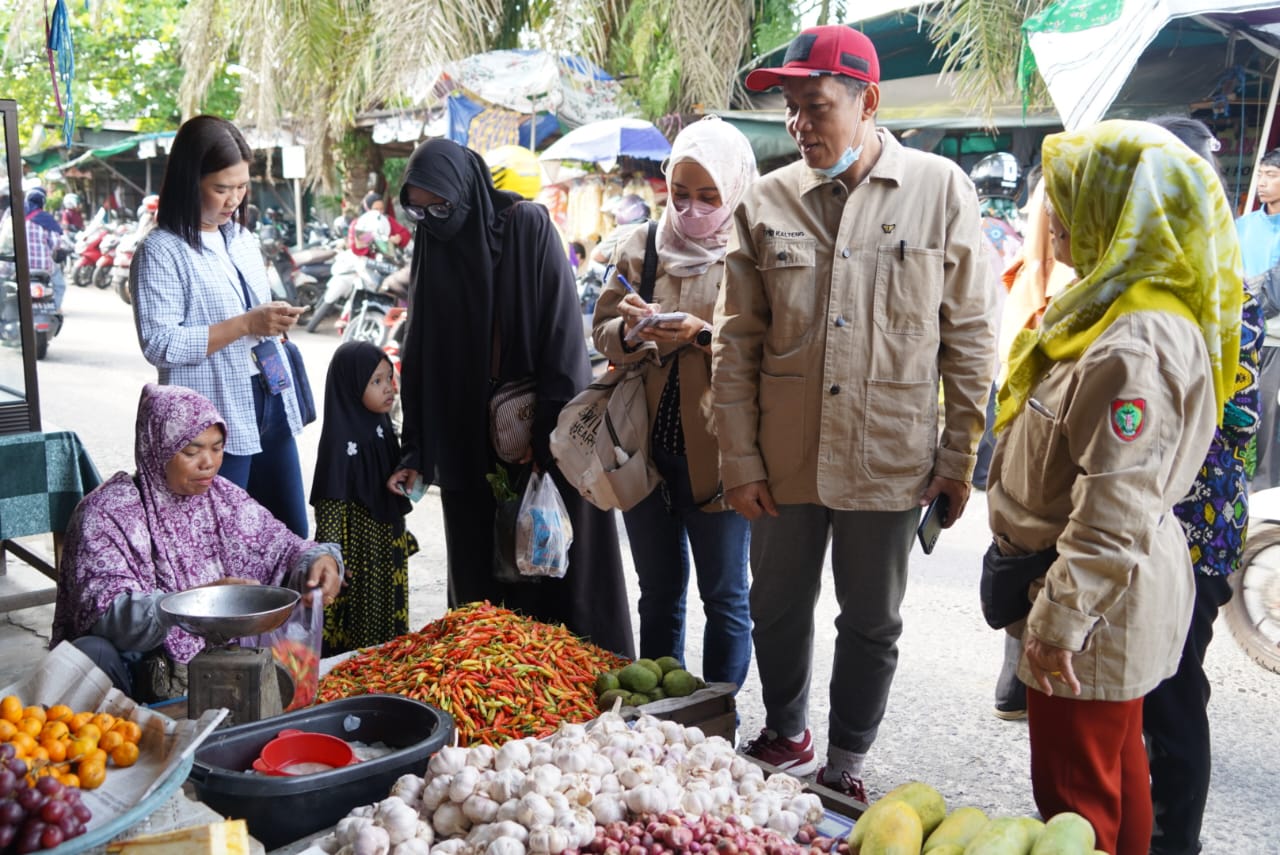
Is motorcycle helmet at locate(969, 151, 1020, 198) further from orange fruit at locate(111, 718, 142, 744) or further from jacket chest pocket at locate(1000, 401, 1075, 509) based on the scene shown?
orange fruit at locate(111, 718, 142, 744)

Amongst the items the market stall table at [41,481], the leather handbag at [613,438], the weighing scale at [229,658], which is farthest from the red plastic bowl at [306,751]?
the market stall table at [41,481]

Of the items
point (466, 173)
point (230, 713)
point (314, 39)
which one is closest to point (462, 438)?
point (466, 173)

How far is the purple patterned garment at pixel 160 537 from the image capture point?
2824 mm

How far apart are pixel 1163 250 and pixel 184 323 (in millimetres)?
2841

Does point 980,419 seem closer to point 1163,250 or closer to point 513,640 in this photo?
point 1163,250

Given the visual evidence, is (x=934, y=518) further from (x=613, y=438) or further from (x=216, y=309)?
(x=216, y=309)

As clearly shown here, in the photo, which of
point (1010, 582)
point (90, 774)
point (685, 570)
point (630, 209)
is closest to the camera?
point (90, 774)

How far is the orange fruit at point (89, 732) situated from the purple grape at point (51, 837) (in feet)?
1.19

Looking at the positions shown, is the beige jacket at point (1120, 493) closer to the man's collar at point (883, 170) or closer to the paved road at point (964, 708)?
the man's collar at point (883, 170)

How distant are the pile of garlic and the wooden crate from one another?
16.8 inches

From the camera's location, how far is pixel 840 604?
2842 millimetres

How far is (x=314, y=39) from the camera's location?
6383 millimetres

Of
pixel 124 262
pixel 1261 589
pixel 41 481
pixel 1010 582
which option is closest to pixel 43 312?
pixel 124 262

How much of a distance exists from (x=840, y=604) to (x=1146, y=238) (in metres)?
1.27
